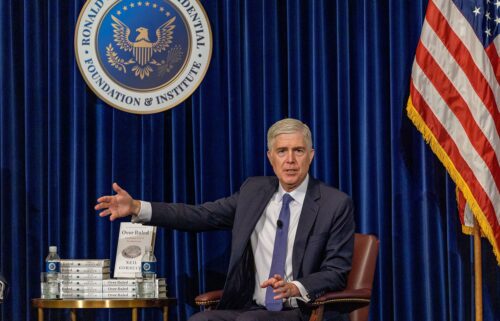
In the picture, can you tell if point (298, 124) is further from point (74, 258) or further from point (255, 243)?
point (74, 258)

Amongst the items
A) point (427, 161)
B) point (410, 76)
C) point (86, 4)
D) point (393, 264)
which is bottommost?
point (393, 264)

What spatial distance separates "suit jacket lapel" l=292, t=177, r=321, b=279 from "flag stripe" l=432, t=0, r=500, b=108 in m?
1.26

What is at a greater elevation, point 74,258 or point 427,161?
point 427,161

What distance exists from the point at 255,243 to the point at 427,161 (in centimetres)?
140

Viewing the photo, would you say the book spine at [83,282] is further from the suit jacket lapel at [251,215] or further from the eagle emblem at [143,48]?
the eagle emblem at [143,48]

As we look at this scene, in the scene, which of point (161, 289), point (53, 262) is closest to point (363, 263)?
point (161, 289)

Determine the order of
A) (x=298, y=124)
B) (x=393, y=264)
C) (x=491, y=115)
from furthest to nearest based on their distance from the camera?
(x=393, y=264) < (x=491, y=115) < (x=298, y=124)

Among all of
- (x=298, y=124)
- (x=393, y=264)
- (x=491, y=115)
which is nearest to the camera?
(x=298, y=124)

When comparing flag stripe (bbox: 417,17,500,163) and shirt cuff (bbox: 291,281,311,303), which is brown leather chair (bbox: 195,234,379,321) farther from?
flag stripe (bbox: 417,17,500,163)

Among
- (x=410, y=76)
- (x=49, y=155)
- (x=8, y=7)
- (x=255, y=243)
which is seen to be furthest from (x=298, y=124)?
(x=8, y=7)

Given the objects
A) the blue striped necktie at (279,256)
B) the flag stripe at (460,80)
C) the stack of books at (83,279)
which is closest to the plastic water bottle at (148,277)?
the stack of books at (83,279)

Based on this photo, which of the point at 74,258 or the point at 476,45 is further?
the point at 74,258

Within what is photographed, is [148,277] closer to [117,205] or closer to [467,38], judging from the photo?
[117,205]

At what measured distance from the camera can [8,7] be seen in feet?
18.0
